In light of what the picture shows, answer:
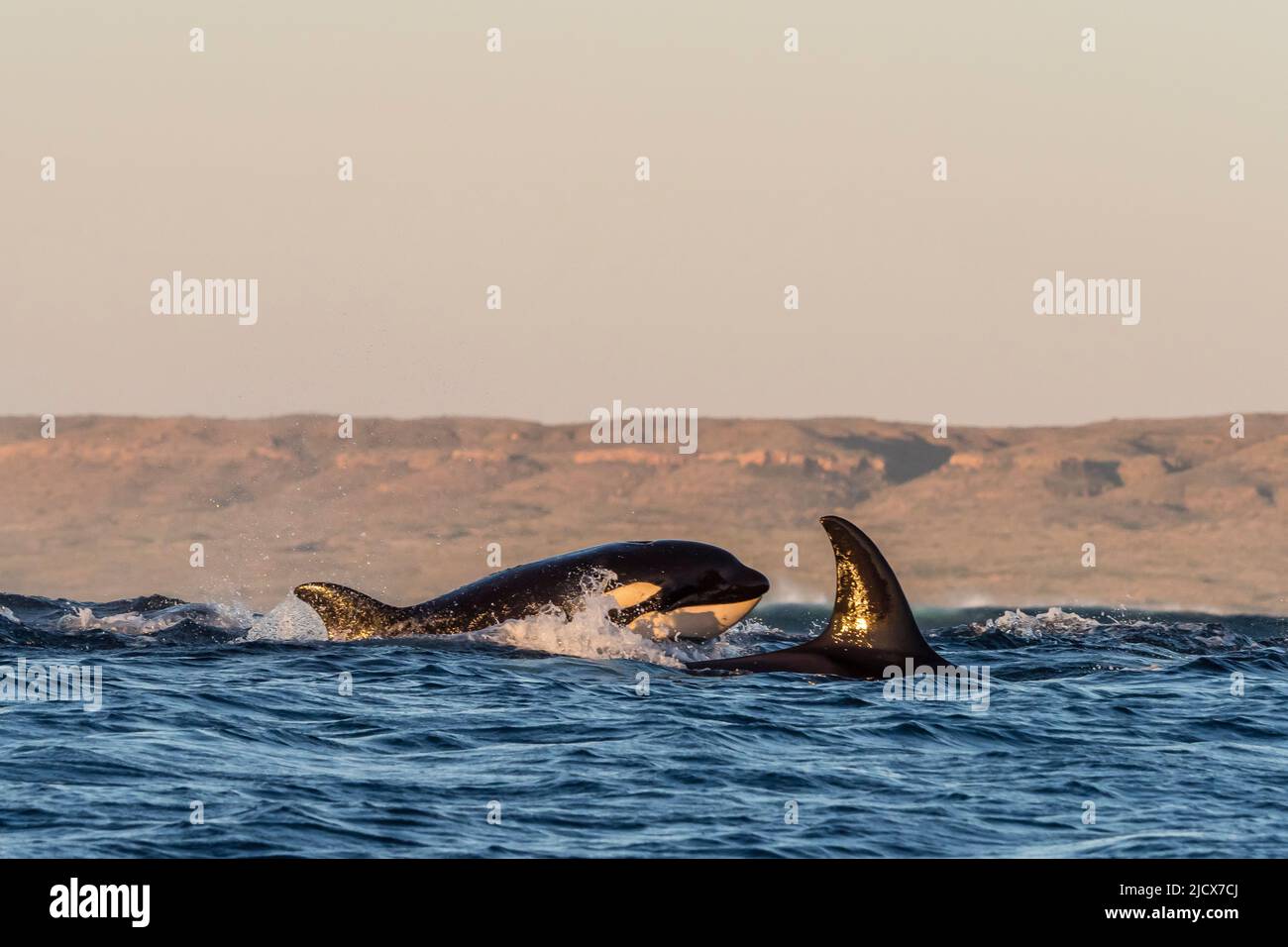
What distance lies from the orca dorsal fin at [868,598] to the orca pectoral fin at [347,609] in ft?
26.3

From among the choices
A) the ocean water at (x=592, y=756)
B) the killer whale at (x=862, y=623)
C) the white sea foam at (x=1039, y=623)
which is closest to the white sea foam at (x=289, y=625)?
the ocean water at (x=592, y=756)

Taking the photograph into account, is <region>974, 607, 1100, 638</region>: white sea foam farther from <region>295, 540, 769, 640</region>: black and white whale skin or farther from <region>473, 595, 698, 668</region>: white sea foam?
<region>473, 595, 698, 668</region>: white sea foam

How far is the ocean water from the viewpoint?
1505 centimetres

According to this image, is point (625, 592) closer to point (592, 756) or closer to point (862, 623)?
point (862, 623)

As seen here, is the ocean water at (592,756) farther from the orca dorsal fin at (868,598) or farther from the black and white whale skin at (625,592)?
the orca dorsal fin at (868,598)

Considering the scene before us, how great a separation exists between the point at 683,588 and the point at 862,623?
3.82 metres

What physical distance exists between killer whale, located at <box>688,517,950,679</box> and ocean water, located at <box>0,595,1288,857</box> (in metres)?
0.74

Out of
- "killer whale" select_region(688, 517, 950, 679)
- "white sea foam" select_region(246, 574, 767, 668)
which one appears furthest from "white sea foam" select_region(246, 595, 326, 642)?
"killer whale" select_region(688, 517, 950, 679)

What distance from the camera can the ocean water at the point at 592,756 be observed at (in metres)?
15.0

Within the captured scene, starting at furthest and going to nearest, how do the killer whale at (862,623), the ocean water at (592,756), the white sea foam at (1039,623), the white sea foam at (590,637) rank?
the white sea foam at (1039,623) < the white sea foam at (590,637) < the killer whale at (862,623) < the ocean water at (592,756)

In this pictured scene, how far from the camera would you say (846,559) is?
23719 millimetres

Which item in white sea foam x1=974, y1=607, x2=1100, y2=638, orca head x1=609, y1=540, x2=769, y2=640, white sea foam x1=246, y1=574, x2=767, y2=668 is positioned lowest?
white sea foam x1=974, y1=607, x2=1100, y2=638

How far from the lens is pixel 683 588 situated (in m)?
26.8

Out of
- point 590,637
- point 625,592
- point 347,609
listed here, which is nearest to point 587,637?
point 590,637
